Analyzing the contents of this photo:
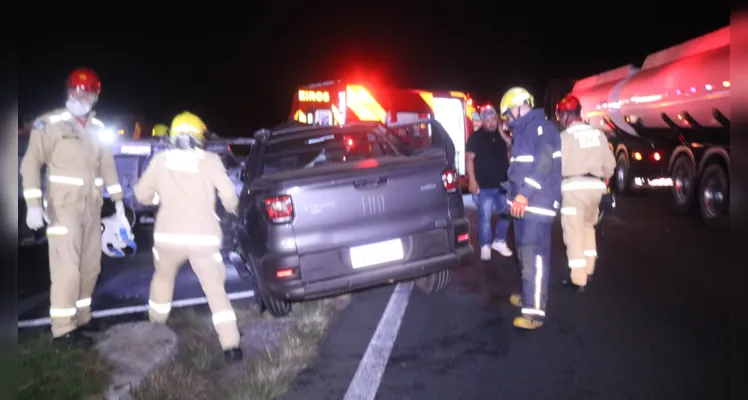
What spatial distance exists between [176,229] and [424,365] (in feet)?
6.57

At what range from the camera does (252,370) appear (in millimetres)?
4457

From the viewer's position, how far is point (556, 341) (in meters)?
4.84

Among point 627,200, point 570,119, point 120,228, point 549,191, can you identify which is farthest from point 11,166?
point 627,200

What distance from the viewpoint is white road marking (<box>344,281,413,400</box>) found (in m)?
4.11

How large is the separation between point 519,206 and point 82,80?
11.4ft

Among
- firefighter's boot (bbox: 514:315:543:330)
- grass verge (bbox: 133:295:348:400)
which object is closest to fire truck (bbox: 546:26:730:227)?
firefighter's boot (bbox: 514:315:543:330)

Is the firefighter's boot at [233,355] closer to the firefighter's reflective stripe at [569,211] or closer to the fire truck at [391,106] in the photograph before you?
the firefighter's reflective stripe at [569,211]

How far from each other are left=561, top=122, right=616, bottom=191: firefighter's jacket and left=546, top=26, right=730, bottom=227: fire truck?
387cm

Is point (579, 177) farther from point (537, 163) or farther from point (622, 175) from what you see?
point (622, 175)

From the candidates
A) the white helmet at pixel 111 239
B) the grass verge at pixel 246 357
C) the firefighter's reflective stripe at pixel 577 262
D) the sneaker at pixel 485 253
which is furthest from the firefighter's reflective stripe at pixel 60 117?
the sneaker at pixel 485 253

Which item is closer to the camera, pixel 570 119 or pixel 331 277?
pixel 331 277

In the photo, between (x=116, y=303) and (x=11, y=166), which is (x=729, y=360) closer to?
(x=11, y=166)

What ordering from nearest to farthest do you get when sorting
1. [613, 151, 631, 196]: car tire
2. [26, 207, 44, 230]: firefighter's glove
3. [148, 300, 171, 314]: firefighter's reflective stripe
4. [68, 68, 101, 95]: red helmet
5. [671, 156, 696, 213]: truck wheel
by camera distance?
[26, 207, 44, 230]: firefighter's glove → [68, 68, 101, 95]: red helmet → [148, 300, 171, 314]: firefighter's reflective stripe → [671, 156, 696, 213]: truck wheel → [613, 151, 631, 196]: car tire

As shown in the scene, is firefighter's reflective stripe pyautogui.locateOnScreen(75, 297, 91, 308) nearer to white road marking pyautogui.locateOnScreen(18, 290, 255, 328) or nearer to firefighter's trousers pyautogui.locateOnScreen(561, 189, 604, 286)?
white road marking pyautogui.locateOnScreen(18, 290, 255, 328)
